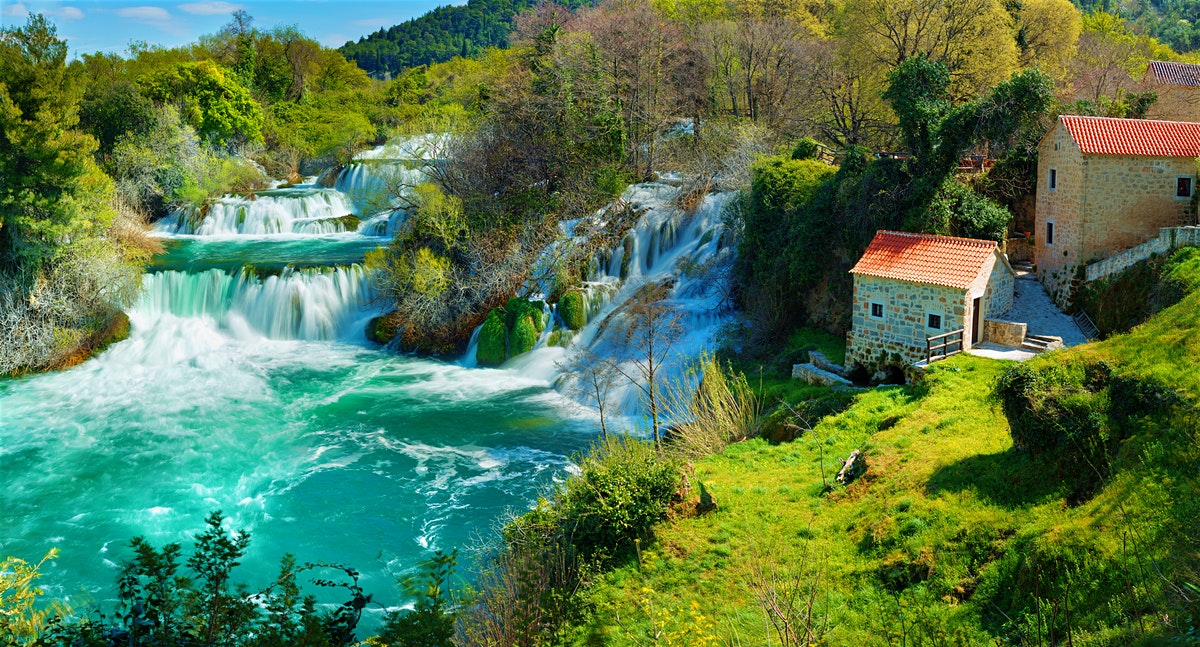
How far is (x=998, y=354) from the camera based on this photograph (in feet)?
61.6

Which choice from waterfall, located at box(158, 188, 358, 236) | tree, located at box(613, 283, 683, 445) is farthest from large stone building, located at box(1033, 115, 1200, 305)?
waterfall, located at box(158, 188, 358, 236)

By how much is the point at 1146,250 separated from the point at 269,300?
2653 cm

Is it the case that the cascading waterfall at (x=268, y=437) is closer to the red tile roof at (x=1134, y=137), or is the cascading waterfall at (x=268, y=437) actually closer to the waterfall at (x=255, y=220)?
the waterfall at (x=255, y=220)

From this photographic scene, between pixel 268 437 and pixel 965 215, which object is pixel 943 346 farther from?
pixel 268 437

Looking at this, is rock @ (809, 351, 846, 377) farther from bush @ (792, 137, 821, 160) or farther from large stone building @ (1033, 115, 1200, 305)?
bush @ (792, 137, 821, 160)

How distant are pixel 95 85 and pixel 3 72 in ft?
65.1

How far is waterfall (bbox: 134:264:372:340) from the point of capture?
30.6 metres

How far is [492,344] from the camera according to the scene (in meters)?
28.0

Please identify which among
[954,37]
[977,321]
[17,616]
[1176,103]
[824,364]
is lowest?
[824,364]

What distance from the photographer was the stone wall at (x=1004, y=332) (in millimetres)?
19156

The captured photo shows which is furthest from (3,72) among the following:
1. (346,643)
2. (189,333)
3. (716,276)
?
(346,643)

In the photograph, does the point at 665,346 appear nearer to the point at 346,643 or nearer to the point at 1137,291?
the point at 1137,291

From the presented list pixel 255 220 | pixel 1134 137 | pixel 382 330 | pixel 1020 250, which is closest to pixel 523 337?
pixel 382 330

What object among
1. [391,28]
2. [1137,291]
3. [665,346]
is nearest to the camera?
[1137,291]
